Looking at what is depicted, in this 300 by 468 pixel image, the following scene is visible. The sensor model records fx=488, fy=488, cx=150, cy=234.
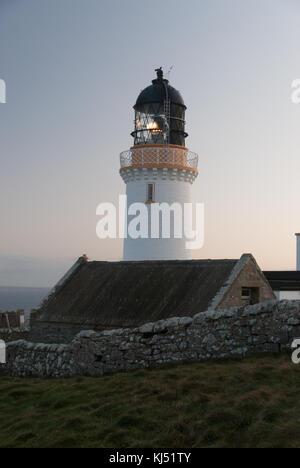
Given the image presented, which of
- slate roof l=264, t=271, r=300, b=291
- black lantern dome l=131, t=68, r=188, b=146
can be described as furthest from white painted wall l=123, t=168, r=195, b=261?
slate roof l=264, t=271, r=300, b=291

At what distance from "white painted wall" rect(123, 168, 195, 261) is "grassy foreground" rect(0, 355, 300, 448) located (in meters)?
15.8

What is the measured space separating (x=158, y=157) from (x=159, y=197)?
2297 millimetres

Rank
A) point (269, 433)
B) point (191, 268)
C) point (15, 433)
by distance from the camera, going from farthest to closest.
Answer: point (191, 268), point (15, 433), point (269, 433)

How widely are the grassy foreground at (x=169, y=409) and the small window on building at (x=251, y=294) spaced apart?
25.1ft

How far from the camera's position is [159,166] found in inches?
1095

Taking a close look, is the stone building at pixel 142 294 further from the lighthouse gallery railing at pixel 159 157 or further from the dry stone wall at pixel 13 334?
the lighthouse gallery railing at pixel 159 157

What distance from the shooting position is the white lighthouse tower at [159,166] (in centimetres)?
2767

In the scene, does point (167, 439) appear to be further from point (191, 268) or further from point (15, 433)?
point (191, 268)

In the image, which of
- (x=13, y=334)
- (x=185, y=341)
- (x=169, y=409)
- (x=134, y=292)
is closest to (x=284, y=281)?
(x=134, y=292)

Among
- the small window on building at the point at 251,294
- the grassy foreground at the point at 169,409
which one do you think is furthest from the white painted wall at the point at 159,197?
the grassy foreground at the point at 169,409

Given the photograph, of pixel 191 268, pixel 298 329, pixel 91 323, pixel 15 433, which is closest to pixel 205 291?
pixel 191 268

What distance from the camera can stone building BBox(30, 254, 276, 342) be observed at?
17875 millimetres

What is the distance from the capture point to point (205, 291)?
18031mm

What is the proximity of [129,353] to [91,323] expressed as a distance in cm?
655
